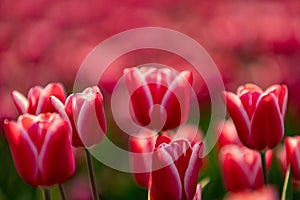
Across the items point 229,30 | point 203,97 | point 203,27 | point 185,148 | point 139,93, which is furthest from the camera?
point 203,27

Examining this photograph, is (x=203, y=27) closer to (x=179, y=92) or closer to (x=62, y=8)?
(x=62, y=8)

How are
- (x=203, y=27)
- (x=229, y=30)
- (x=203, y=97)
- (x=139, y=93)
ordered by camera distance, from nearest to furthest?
(x=139, y=93) < (x=203, y=97) < (x=229, y=30) < (x=203, y=27)

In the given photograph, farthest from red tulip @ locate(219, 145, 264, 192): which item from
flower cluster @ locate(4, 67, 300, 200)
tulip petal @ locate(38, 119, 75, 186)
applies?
tulip petal @ locate(38, 119, 75, 186)

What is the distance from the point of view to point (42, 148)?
3.71 feet

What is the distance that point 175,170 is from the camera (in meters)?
1.08

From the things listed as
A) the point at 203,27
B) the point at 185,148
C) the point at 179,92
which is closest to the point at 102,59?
the point at 203,27

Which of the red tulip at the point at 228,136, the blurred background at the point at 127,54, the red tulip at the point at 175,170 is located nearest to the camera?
the red tulip at the point at 175,170

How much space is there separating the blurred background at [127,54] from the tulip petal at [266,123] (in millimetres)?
191

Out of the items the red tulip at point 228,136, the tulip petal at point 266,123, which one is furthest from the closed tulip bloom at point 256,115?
the red tulip at point 228,136

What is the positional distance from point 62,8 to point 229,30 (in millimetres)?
819

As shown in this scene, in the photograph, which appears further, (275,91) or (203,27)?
(203,27)

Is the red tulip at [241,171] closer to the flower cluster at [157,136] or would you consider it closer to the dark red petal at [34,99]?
the flower cluster at [157,136]

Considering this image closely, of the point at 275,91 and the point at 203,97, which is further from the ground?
the point at 275,91

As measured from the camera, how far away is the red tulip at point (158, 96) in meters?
1.21
